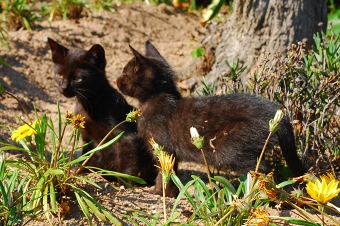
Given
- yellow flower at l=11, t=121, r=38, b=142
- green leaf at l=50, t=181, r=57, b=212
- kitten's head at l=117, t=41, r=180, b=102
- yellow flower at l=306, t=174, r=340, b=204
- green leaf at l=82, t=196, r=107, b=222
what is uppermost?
kitten's head at l=117, t=41, r=180, b=102

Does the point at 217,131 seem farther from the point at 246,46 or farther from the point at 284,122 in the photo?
the point at 246,46

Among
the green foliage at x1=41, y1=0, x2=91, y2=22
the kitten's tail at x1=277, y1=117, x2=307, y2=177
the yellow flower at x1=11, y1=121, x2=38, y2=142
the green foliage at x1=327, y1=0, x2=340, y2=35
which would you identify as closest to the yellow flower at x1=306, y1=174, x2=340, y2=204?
the kitten's tail at x1=277, y1=117, x2=307, y2=177

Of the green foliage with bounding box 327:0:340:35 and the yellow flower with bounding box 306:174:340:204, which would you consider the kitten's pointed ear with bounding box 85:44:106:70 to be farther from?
the green foliage with bounding box 327:0:340:35

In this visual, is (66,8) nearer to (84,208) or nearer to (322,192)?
(84,208)

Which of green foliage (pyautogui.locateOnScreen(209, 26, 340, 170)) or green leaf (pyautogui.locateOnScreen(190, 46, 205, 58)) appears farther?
green leaf (pyautogui.locateOnScreen(190, 46, 205, 58))


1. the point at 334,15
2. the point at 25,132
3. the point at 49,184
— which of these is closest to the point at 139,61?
the point at 25,132

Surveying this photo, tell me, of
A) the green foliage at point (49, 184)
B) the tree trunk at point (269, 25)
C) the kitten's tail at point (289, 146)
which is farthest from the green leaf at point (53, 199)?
the tree trunk at point (269, 25)

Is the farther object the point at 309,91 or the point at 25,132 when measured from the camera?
the point at 309,91

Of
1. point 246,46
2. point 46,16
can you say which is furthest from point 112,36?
point 246,46
